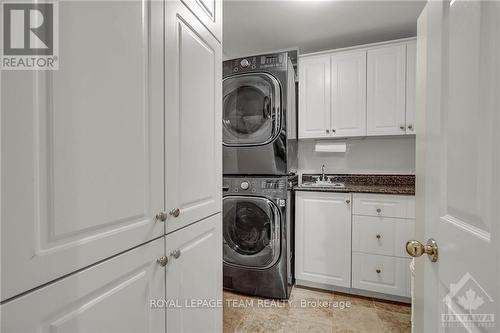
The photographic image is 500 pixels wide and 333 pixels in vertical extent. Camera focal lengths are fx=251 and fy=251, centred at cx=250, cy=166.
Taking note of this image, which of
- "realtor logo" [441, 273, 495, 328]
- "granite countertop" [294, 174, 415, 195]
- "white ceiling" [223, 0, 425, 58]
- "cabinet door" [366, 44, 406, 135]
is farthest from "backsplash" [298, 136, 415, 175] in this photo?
"realtor logo" [441, 273, 495, 328]

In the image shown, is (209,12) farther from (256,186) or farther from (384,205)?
(384,205)

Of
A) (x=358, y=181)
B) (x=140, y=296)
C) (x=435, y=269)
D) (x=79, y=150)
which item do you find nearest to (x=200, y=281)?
(x=140, y=296)

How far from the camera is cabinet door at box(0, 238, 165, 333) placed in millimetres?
483

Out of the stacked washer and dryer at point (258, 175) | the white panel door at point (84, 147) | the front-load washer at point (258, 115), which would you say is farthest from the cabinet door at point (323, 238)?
the white panel door at point (84, 147)

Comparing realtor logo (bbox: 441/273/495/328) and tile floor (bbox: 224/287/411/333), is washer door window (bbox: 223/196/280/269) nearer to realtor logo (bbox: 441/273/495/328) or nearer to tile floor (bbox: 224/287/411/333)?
tile floor (bbox: 224/287/411/333)

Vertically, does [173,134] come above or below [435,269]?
above

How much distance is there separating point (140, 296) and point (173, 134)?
518mm

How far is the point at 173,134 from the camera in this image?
34.4 inches

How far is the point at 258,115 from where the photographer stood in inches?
85.5

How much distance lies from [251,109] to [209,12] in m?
1.11

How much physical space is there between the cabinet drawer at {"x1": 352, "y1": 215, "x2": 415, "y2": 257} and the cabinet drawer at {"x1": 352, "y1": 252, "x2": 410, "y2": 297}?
0.06m

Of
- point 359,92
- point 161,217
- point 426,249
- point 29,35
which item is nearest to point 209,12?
point 29,35

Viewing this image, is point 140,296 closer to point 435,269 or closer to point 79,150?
point 79,150

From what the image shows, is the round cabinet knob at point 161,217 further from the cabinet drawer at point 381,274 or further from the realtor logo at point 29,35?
the cabinet drawer at point 381,274
